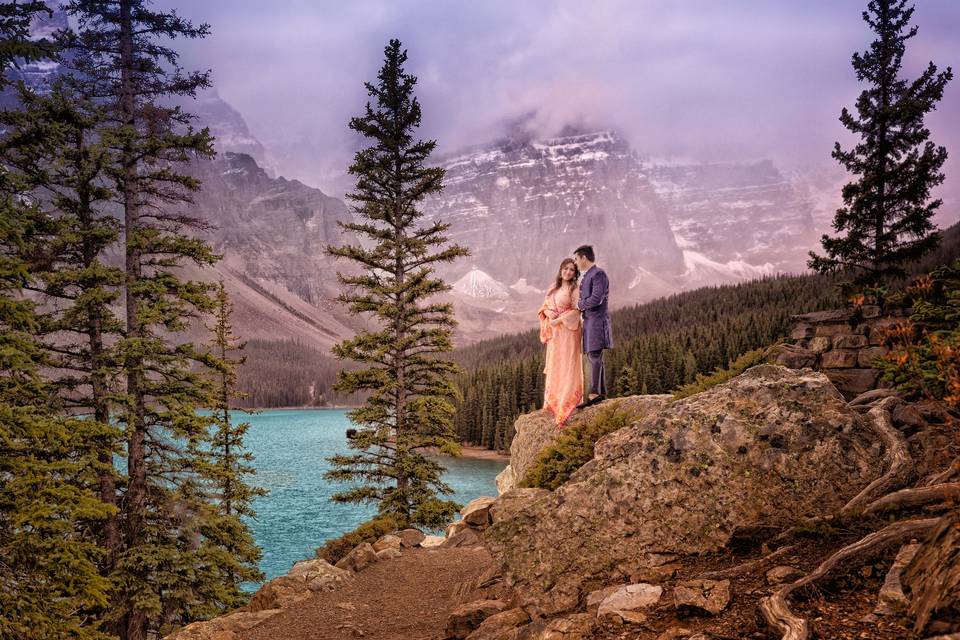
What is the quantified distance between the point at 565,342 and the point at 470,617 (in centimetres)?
835

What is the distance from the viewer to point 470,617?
611 centimetres

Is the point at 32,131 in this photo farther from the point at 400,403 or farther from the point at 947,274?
the point at 947,274

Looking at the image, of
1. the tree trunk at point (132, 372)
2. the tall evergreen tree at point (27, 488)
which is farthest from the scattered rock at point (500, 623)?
the tree trunk at point (132, 372)

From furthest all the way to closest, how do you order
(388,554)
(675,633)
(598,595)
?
(388,554) < (598,595) < (675,633)

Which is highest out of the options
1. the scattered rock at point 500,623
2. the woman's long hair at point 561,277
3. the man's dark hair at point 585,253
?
the man's dark hair at point 585,253

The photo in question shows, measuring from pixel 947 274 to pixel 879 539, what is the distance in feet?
25.0

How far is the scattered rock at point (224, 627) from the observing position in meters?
9.49

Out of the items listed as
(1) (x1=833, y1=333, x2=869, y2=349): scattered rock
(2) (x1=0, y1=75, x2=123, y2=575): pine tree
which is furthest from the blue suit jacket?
(2) (x1=0, y1=75, x2=123, y2=575): pine tree

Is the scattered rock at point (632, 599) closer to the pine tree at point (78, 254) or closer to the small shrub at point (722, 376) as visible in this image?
the small shrub at point (722, 376)

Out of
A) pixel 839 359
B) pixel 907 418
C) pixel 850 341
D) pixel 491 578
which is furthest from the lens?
pixel 850 341

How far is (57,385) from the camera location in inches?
552

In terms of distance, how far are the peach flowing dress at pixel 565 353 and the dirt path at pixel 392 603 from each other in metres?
4.12

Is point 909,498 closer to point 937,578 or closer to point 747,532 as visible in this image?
point 747,532

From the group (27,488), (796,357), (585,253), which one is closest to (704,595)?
(796,357)
